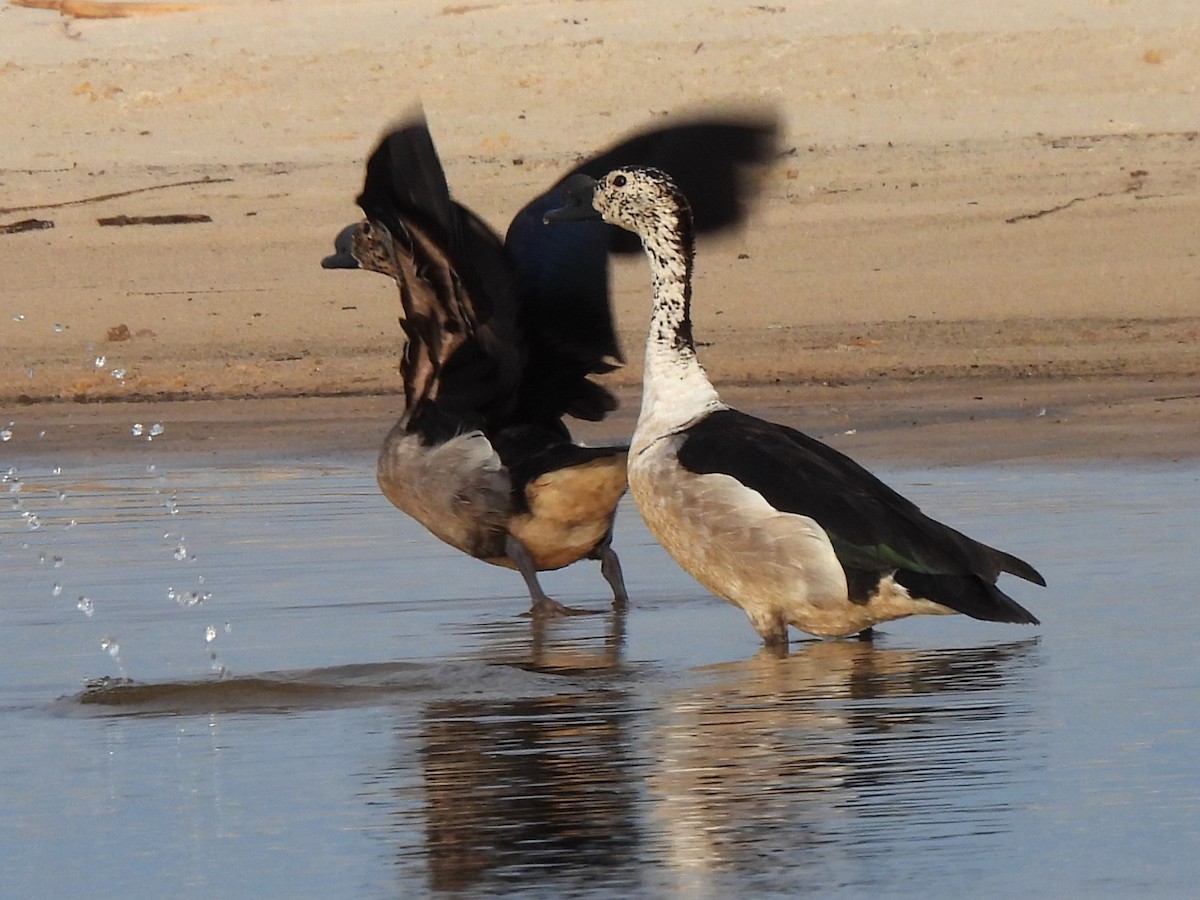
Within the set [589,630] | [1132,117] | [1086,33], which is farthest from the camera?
[1086,33]

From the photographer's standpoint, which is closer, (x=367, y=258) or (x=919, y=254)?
(x=367, y=258)

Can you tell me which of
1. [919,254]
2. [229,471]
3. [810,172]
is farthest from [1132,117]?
[229,471]

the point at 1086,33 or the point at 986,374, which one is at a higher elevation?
the point at 1086,33

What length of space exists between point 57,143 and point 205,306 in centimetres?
974

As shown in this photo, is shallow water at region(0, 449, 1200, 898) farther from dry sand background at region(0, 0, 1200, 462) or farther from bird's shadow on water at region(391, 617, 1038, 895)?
dry sand background at region(0, 0, 1200, 462)

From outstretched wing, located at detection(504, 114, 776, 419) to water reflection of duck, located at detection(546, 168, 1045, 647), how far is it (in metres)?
1.34

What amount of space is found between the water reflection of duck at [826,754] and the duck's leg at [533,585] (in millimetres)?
1170

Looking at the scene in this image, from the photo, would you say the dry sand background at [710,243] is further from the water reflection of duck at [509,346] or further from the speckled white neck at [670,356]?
the speckled white neck at [670,356]

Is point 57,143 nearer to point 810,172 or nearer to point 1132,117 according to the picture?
point 810,172

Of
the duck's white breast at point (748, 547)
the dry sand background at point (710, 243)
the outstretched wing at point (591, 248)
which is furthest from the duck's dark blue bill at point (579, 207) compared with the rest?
the dry sand background at point (710, 243)

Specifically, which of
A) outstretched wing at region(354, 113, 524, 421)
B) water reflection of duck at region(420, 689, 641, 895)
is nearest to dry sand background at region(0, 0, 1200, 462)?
outstretched wing at region(354, 113, 524, 421)

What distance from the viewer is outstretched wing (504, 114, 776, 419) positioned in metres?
8.88

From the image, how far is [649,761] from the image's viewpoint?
5.64m

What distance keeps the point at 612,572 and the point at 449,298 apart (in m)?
1.06
